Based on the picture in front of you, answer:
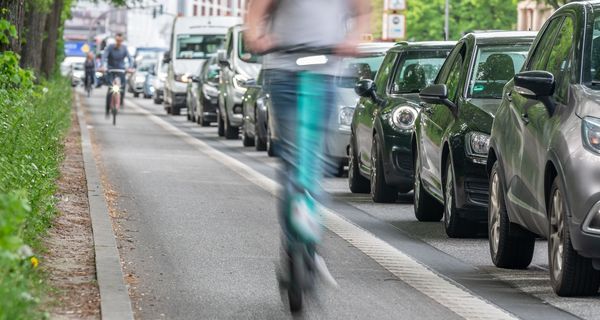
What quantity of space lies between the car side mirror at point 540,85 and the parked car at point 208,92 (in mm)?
28176

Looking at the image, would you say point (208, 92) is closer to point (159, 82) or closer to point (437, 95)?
point (159, 82)

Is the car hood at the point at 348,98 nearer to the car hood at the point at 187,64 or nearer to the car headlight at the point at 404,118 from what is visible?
the car headlight at the point at 404,118

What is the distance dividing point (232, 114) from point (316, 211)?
2514cm

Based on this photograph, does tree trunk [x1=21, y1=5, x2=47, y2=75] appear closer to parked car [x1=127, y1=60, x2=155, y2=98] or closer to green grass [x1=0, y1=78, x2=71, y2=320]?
green grass [x1=0, y1=78, x2=71, y2=320]

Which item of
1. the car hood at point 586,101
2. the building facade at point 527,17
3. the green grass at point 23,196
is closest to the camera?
the green grass at point 23,196

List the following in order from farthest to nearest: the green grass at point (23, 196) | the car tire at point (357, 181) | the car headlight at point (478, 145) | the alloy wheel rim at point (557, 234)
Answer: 1. the car tire at point (357, 181)
2. the car headlight at point (478, 145)
3. the alloy wheel rim at point (557, 234)
4. the green grass at point (23, 196)

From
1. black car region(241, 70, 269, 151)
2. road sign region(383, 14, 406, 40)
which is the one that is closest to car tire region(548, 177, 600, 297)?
black car region(241, 70, 269, 151)

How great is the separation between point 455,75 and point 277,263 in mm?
5716

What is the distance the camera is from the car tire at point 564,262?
28.9 feet

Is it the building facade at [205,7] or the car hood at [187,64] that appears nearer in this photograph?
the car hood at [187,64]

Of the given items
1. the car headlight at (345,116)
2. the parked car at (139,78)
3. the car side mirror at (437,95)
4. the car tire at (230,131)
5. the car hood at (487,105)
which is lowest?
the parked car at (139,78)

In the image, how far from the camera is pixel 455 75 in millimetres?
13352

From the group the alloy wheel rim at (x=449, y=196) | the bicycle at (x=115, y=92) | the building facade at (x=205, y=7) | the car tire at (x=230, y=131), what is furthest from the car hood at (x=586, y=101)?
the building facade at (x=205, y=7)

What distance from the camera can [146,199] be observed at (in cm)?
1565
